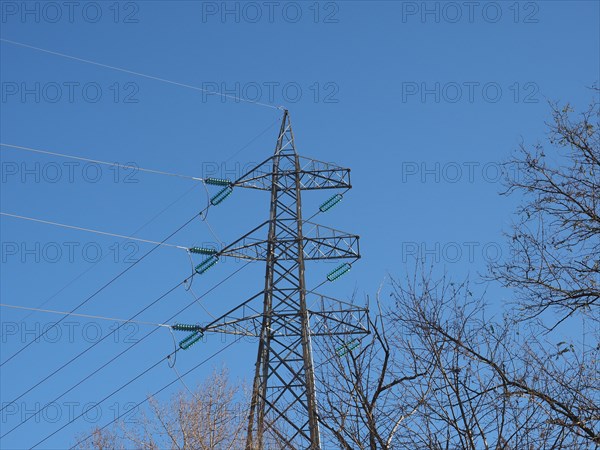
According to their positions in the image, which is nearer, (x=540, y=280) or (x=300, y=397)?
(x=540, y=280)

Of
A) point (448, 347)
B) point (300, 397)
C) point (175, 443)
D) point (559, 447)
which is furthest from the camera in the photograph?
point (175, 443)

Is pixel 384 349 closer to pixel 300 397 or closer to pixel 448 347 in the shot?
pixel 448 347

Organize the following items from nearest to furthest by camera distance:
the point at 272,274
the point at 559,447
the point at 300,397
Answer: the point at 559,447
the point at 300,397
the point at 272,274

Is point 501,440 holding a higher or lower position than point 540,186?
lower

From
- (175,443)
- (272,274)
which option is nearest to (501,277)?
(272,274)

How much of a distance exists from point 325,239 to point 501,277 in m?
12.4

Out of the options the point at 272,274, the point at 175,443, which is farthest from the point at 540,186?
the point at 175,443

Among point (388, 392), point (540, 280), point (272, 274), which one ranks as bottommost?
point (388, 392)

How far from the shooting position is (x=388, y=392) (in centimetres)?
1209

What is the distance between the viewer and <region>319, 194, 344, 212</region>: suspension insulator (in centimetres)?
2622

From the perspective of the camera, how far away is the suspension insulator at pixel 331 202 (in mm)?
26219

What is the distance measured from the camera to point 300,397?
21297 mm

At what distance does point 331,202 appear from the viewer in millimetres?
26375

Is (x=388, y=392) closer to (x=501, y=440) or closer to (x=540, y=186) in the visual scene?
(x=501, y=440)
